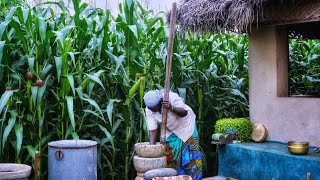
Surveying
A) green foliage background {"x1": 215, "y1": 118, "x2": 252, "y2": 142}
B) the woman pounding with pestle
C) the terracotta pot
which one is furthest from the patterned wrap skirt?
green foliage background {"x1": 215, "y1": 118, "x2": 252, "y2": 142}

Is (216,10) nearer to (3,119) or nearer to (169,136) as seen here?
(169,136)

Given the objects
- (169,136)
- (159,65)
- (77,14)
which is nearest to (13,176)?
(169,136)

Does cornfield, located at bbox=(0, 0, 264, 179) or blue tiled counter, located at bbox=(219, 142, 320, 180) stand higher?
cornfield, located at bbox=(0, 0, 264, 179)

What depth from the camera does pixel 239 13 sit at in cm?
509

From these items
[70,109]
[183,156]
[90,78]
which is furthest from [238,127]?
[70,109]

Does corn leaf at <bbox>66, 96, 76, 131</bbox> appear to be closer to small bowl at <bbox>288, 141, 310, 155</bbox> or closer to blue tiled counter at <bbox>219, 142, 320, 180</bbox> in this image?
blue tiled counter at <bbox>219, 142, 320, 180</bbox>

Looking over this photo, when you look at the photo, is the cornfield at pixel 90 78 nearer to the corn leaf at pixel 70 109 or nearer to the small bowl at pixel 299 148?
the corn leaf at pixel 70 109

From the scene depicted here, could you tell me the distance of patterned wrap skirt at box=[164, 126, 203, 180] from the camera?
5.16 meters

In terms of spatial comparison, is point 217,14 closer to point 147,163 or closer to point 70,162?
point 147,163

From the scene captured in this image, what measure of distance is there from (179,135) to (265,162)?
3.42 feet

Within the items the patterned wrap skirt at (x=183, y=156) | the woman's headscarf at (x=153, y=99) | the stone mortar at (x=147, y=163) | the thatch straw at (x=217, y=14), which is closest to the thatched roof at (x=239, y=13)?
the thatch straw at (x=217, y=14)

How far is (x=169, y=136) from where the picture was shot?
A: 516 cm

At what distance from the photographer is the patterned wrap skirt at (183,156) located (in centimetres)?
516

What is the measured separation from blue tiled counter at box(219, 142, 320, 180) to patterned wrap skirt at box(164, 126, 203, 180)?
2.26 feet
